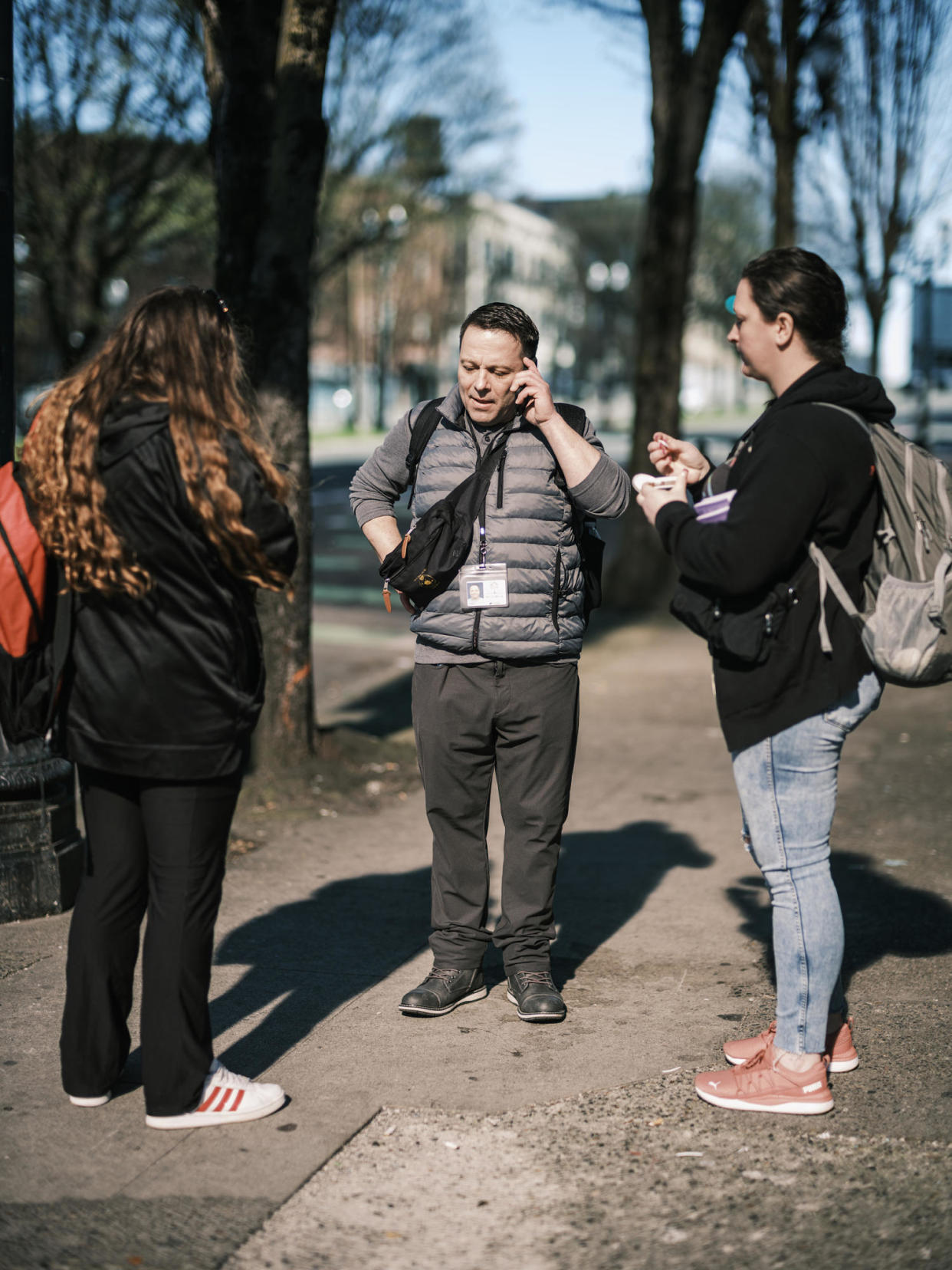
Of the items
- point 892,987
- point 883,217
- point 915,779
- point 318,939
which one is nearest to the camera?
point 892,987

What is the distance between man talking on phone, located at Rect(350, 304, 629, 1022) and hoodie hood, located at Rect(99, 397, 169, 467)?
3.77 feet

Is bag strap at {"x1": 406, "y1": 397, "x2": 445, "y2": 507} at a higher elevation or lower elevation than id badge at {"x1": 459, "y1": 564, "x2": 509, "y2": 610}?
higher

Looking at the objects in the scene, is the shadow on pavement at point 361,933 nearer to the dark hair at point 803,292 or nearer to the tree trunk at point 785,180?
the dark hair at point 803,292

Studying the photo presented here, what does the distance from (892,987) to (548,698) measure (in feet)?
4.77

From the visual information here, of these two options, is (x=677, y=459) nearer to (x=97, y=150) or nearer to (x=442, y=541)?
(x=442, y=541)

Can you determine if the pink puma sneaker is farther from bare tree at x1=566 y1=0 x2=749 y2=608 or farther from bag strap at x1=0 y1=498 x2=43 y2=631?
bare tree at x1=566 y1=0 x2=749 y2=608

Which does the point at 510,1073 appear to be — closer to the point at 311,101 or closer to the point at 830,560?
the point at 830,560

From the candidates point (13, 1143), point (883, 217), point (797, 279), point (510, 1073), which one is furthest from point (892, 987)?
point (883, 217)

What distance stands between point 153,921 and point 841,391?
198cm

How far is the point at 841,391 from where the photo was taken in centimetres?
336

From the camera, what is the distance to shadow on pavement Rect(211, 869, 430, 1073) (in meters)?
4.15

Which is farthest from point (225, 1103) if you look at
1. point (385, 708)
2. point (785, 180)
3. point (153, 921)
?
point (785, 180)

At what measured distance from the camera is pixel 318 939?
197 inches

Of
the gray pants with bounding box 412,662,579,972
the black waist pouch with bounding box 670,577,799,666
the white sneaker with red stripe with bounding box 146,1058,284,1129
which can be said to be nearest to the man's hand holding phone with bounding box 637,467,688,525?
the black waist pouch with bounding box 670,577,799,666
